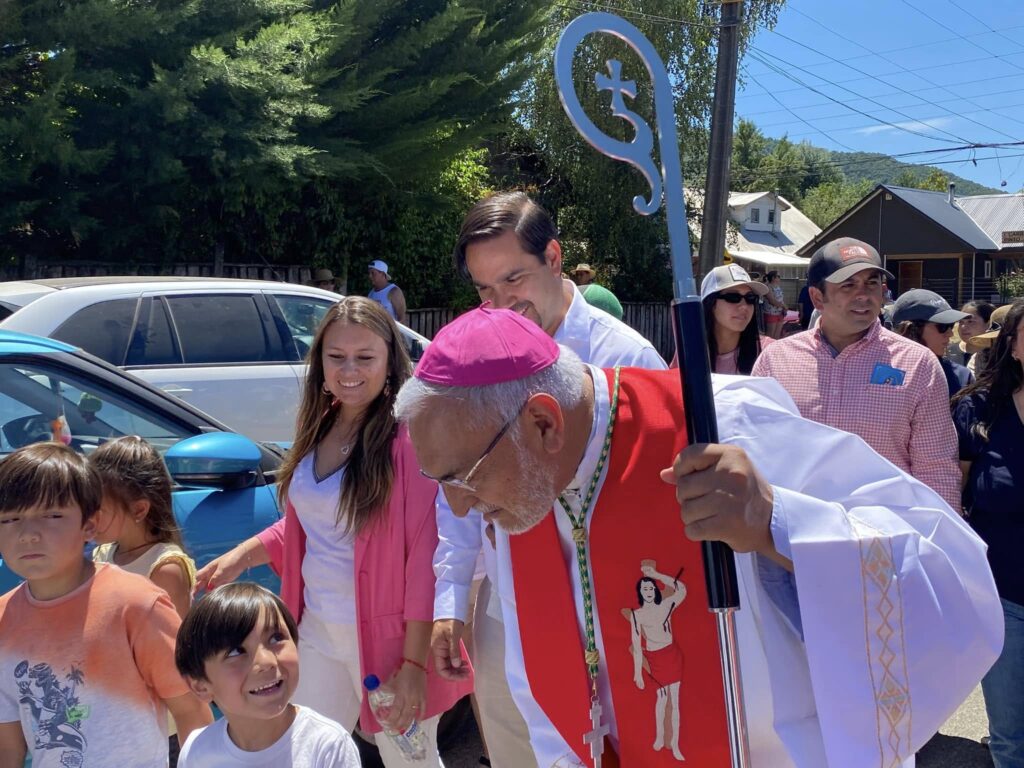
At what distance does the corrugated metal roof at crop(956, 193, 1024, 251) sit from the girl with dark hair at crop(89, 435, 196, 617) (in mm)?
47777

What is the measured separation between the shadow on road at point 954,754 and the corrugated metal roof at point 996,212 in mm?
45122

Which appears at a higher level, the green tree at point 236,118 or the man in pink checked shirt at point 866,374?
the green tree at point 236,118

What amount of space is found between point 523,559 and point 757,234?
52.7 metres

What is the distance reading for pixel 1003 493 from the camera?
3.77 m

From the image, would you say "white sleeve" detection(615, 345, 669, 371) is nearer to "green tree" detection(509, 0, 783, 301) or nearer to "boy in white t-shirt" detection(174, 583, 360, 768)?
"boy in white t-shirt" detection(174, 583, 360, 768)

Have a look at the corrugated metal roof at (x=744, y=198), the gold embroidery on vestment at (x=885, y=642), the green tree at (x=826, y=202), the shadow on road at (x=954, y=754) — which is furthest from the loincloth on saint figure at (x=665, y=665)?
the green tree at (x=826, y=202)

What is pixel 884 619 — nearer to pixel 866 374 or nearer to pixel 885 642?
pixel 885 642

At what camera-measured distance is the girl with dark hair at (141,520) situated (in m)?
2.84

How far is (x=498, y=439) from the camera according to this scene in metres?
1.76

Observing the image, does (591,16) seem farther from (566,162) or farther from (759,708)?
(566,162)

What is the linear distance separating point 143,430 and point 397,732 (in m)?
1.57

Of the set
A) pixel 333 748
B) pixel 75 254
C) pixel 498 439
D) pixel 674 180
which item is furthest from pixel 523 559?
pixel 75 254

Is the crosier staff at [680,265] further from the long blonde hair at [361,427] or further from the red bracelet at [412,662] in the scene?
the long blonde hair at [361,427]

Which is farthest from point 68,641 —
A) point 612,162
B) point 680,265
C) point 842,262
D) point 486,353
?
point 612,162
